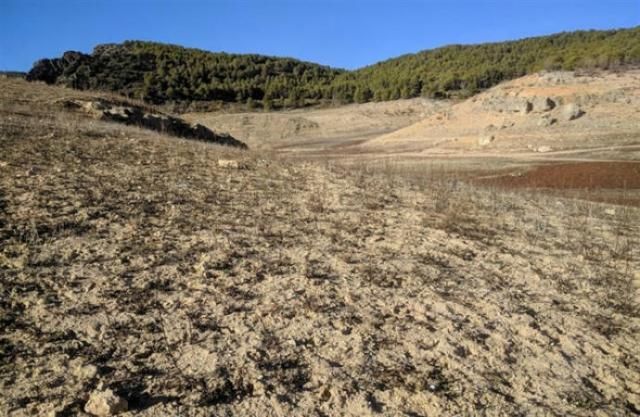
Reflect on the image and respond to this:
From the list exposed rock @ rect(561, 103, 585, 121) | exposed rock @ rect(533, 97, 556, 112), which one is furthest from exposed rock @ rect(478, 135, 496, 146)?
exposed rock @ rect(533, 97, 556, 112)

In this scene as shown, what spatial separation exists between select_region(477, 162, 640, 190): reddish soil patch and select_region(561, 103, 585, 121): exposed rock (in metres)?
12.7

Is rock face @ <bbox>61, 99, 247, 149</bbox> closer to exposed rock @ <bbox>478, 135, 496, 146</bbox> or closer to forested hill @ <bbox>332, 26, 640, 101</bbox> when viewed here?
exposed rock @ <bbox>478, 135, 496, 146</bbox>

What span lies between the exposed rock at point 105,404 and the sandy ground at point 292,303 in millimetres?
64

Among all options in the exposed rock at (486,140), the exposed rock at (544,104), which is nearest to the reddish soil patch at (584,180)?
the exposed rock at (486,140)

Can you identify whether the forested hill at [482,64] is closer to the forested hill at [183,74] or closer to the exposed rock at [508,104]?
the forested hill at [183,74]

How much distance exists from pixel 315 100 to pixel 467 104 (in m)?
38.4

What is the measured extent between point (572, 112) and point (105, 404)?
115ft

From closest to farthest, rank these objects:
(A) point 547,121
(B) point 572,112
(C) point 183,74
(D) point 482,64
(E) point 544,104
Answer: (B) point 572,112
(A) point 547,121
(E) point 544,104
(C) point 183,74
(D) point 482,64

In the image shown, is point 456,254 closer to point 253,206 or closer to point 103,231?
point 253,206

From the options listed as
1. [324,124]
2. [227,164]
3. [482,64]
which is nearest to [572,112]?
[324,124]

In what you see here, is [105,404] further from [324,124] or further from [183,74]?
[183,74]

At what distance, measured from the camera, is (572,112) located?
32656 mm

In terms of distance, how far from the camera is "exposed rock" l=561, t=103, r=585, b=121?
3253 centimetres

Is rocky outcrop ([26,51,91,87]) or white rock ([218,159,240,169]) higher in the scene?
rocky outcrop ([26,51,91,87])
